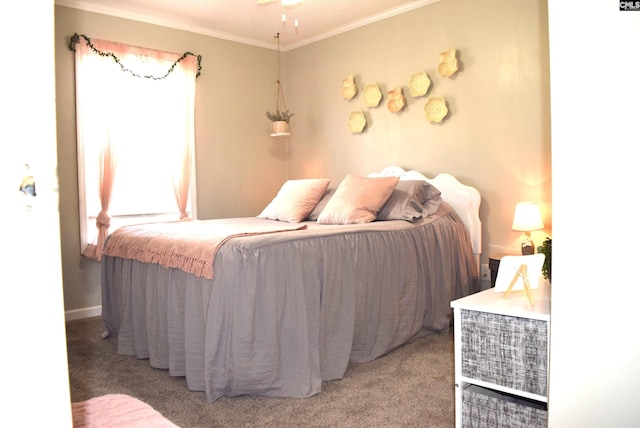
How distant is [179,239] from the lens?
2783 mm

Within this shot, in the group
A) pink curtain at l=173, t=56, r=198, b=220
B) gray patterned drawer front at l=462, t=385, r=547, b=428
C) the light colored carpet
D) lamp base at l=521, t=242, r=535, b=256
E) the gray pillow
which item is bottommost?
the light colored carpet

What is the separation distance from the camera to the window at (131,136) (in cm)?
407

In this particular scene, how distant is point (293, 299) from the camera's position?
2.53m

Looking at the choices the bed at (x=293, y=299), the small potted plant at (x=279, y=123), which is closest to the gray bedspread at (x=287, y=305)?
the bed at (x=293, y=299)

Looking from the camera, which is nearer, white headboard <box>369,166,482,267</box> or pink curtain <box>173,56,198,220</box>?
white headboard <box>369,166,482,267</box>

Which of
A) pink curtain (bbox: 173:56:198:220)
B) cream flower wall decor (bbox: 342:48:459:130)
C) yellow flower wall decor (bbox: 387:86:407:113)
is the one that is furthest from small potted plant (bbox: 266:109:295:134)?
yellow flower wall decor (bbox: 387:86:407:113)

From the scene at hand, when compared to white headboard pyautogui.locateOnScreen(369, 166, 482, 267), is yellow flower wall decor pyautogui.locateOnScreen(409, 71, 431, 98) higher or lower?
higher

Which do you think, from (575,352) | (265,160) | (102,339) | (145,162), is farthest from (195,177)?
(575,352)

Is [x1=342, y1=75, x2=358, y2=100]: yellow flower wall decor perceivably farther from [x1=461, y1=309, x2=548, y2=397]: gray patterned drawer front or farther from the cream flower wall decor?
[x1=461, y1=309, x2=548, y2=397]: gray patterned drawer front

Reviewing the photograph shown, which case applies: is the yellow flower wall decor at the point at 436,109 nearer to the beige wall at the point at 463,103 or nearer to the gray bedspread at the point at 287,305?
the beige wall at the point at 463,103

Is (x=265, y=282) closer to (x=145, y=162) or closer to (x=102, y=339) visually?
(x=102, y=339)

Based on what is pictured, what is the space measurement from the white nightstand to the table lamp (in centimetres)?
156

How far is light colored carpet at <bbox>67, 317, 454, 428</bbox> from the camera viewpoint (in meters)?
2.21

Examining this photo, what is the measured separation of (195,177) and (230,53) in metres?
1.31
